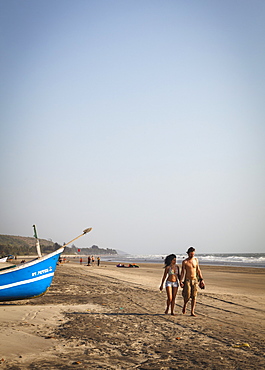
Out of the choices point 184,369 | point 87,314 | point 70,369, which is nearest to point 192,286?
point 87,314

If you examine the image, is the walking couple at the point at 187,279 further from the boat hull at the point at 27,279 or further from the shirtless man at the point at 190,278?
the boat hull at the point at 27,279

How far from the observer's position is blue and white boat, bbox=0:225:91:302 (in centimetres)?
1195

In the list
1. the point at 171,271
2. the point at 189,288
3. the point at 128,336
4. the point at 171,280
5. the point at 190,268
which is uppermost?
the point at 190,268

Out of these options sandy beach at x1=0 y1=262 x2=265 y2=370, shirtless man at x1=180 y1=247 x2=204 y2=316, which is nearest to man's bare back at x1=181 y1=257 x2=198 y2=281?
shirtless man at x1=180 y1=247 x2=204 y2=316

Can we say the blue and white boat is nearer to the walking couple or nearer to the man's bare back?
the walking couple

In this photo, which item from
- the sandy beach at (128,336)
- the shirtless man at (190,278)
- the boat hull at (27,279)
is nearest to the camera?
the sandy beach at (128,336)

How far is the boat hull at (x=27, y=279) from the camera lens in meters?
11.9

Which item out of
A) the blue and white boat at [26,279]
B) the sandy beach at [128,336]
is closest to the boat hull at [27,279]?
the blue and white boat at [26,279]

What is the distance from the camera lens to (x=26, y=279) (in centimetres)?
1237

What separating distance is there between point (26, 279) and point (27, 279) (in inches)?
1.6

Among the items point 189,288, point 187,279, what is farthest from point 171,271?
point 189,288

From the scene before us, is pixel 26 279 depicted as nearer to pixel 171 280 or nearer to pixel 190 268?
pixel 171 280

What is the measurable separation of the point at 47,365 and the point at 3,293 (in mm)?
6840

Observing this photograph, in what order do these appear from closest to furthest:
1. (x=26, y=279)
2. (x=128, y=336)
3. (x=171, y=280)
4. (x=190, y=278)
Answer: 1. (x=128, y=336)
2. (x=190, y=278)
3. (x=171, y=280)
4. (x=26, y=279)
